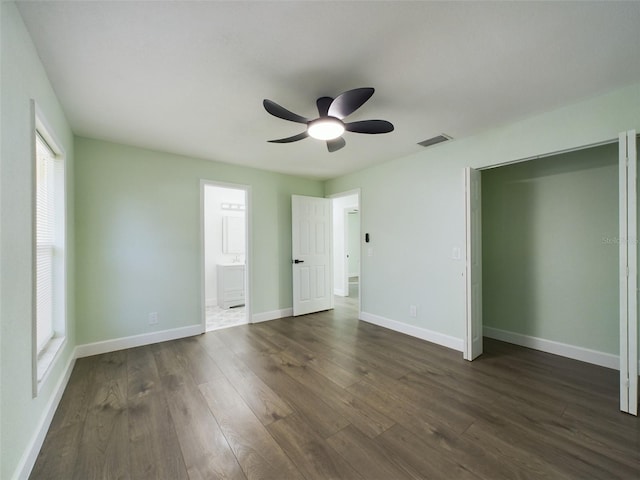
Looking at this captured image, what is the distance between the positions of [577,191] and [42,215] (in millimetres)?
5222

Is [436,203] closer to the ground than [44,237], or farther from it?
farther from it

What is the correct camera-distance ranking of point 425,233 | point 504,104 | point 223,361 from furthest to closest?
point 425,233, point 223,361, point 504,104

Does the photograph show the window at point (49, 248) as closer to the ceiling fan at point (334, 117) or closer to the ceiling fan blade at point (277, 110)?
the ceiling fan blade at point (277, 110)

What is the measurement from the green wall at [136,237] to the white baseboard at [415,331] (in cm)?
262

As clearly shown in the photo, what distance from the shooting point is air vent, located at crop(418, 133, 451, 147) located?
9.66 feet

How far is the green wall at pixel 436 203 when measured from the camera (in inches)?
87.2

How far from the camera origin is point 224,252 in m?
5.57

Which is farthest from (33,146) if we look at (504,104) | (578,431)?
(578,431)

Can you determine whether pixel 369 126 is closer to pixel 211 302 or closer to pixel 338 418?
pixel 338 418

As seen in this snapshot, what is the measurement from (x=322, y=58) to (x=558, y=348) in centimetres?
385

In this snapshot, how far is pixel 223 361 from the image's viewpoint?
2795 millimetres

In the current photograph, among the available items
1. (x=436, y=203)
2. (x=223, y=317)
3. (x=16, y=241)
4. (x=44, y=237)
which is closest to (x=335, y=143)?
Result: (x=436, y=203)

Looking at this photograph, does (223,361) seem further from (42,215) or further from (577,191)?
(577,191)

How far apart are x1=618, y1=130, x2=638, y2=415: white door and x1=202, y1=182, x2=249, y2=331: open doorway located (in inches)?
180
